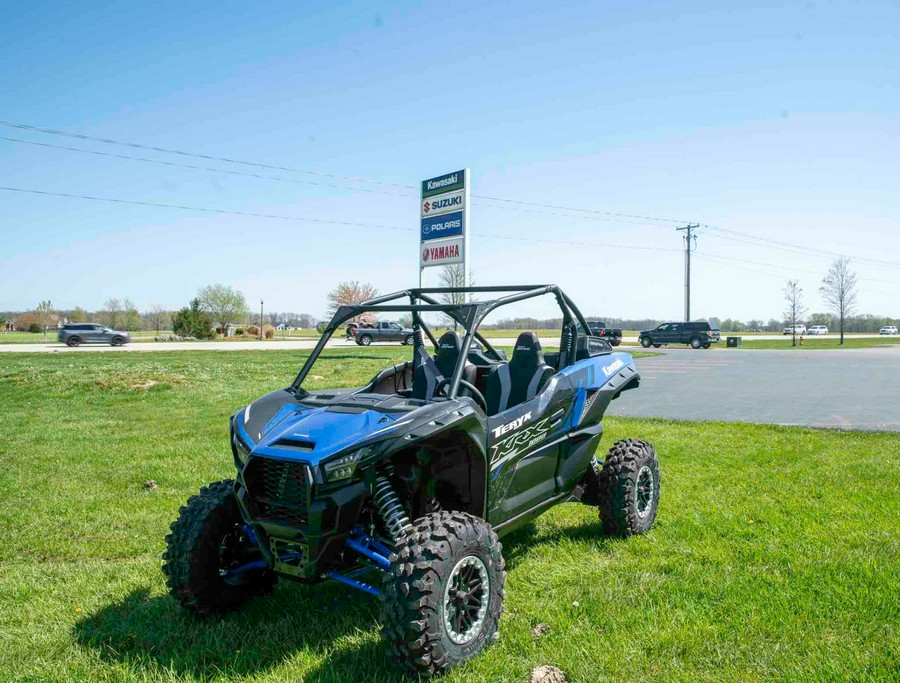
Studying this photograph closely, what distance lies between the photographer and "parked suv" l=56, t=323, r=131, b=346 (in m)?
41.4

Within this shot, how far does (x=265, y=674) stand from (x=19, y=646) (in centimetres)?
141

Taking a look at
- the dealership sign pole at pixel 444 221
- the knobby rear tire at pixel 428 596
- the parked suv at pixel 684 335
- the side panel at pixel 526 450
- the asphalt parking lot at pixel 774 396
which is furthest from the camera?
the parked suv at pixel 684 335

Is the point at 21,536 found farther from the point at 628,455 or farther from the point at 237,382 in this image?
the point at 237,382

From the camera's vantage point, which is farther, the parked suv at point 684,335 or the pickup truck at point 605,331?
the parked suv at point 684,335

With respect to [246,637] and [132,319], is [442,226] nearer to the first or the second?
[246,637]

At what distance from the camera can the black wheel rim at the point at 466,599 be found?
347cm

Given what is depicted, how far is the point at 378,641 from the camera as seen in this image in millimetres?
3750

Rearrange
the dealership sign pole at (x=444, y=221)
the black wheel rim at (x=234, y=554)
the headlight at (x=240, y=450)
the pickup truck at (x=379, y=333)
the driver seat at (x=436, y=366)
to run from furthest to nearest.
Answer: the pickup truck at (x=379, y=333), the dealership sign pole at (x=444, y=221), the driver seat at (x=436, y=366), the black wheel rim at (x=234, y=554), the headlight at (x=240, y=450)

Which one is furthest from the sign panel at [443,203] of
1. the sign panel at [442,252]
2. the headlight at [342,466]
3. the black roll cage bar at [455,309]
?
the headlight at [342,466]

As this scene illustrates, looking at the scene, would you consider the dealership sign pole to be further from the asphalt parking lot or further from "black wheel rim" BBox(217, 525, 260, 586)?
"black wheel rim" BBox(217, 525, 260, 586)

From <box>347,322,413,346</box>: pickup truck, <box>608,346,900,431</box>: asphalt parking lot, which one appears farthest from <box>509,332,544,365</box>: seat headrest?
<box>347,322,413,346</box>: pickup truck

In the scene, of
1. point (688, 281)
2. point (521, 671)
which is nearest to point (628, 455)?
point (521, 671)

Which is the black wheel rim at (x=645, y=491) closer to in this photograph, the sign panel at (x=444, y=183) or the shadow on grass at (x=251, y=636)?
the shadow on grass at (x=251, y=636)

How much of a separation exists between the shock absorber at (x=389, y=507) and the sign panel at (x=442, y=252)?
2196cm
